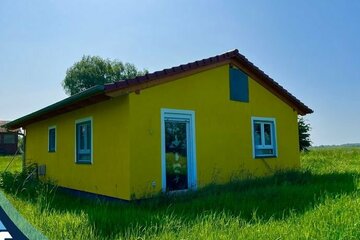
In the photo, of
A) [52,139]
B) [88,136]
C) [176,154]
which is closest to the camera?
[176,154]

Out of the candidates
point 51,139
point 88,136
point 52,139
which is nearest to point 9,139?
point 51,139

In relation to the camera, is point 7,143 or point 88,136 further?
point 7,143

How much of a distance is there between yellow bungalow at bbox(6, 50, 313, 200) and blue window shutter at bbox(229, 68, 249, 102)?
0.12 feet

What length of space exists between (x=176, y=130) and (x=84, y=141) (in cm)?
340

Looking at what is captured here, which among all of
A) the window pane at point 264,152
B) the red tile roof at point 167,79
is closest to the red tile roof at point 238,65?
the red tile roof at point 167,79

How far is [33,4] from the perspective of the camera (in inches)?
311

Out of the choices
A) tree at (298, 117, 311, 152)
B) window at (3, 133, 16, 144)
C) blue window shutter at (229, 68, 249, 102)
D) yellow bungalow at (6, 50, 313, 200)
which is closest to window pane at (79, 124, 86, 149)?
yellow bungalow at (6, 50, 313, 200)

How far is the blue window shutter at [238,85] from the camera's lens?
1166cm

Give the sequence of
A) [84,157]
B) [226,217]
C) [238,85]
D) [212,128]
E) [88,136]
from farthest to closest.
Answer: [238,85], [84,157], [88,136], [212,128], [226,217]

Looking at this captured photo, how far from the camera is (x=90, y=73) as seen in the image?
56656 millimetres

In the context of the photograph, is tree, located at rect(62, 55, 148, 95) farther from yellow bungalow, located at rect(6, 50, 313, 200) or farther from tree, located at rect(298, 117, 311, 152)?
yellow bungalow, located at rect(6, 50, 313, 200)

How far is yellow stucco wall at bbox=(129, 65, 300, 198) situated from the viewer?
29.3 ft

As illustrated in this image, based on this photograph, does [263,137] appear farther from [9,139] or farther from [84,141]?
[9,139]

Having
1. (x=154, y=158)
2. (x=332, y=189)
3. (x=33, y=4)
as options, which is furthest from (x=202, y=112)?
(x=33, y=4)
